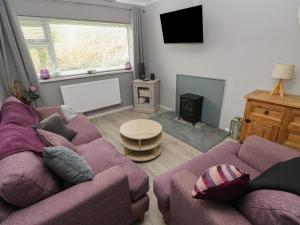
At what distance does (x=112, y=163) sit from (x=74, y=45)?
2.70m

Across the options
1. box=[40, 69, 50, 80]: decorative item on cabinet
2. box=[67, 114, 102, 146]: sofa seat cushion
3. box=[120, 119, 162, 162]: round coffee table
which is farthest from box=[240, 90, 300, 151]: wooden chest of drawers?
box=[40, 69, 50, 80]: decorative item on cabinet

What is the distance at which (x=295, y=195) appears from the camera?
695 mm

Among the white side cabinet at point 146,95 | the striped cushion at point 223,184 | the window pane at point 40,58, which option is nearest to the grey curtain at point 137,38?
the white side cabinet at point 146,95

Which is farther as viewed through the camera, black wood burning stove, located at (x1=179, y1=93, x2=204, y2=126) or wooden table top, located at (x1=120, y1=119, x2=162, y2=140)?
black wood burning stove, located at (x1=179, y1=93, x2=204, y2=126)

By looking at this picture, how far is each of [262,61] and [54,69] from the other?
3.42 meters

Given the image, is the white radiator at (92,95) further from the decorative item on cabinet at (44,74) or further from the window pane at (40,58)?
the window pane at (40,58)

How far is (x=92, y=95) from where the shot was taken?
3434mm

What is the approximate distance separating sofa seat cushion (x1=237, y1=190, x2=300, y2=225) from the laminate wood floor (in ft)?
3.04

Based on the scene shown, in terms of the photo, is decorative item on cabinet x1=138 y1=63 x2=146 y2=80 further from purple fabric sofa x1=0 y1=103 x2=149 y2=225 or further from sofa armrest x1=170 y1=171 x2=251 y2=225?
sofa armrest x1=170 y1=171 x2=251 y2=225

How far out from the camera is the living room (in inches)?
35.0

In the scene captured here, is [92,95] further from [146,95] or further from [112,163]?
[112,163]

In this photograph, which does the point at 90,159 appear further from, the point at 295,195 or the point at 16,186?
the point at 295,195

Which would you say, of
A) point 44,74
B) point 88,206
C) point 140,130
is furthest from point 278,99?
point 44,74

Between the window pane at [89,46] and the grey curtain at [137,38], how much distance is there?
0.24m
